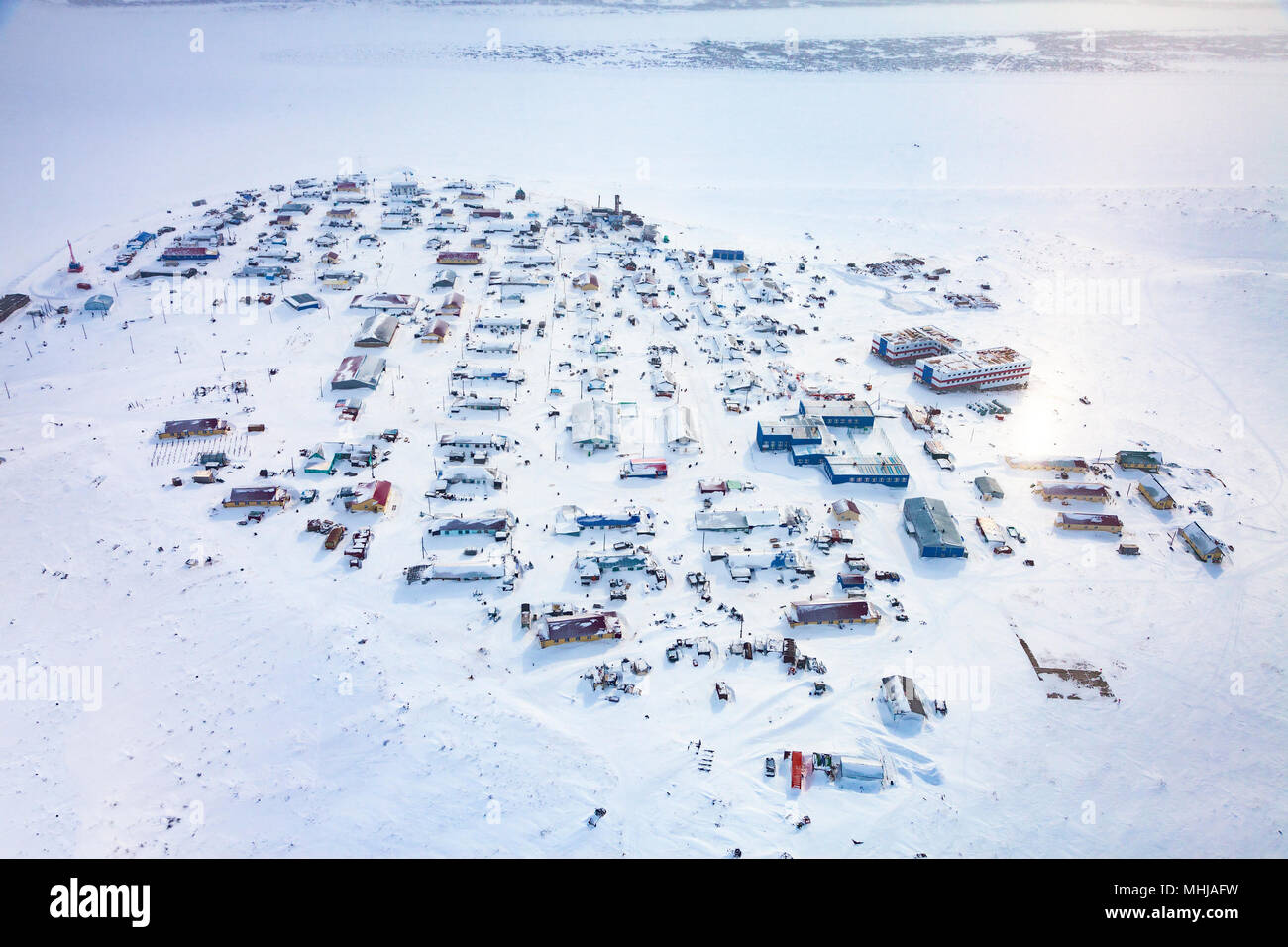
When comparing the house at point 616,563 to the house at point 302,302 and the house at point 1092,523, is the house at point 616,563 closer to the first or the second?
the house at point 1092,523

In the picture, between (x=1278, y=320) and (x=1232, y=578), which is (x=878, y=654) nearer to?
(x=1232, y=578)

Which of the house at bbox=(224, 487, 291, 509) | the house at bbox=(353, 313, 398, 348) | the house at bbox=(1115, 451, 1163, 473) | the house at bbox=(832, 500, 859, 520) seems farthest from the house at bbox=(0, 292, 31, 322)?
the house at bbox=(1115, 451, 1163, 473)

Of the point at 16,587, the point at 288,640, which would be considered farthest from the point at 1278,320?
the point at 16,587

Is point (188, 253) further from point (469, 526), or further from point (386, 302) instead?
point (469, 526)

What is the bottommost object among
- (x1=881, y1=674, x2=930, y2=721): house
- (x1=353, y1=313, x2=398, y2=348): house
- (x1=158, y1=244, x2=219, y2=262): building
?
(x1=881, y1=674, x2=930, y2=721): house

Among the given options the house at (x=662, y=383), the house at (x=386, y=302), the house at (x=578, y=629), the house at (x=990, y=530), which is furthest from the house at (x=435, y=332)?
the house at (x=990, y=530)

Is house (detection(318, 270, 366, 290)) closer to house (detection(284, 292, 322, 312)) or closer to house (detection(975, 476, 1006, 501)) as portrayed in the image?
house (detection(284, 292, 322, 312))
